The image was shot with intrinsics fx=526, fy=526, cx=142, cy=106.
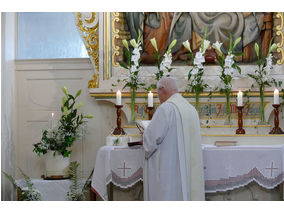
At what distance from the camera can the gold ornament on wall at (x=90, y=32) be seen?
7375 mm

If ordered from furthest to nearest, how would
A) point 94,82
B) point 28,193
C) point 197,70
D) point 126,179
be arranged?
point 94,82, point 197,70, point 28,193, point 126,179

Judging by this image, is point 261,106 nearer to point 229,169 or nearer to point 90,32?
point 229,169

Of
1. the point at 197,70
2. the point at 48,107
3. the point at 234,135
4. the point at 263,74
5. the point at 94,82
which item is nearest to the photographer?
the point at 234,135

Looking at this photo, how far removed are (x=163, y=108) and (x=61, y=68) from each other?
2.66 metres

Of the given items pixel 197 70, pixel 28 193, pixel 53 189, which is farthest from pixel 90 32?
pixel 28 193

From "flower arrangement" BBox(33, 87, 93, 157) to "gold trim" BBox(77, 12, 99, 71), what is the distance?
0.58 metres

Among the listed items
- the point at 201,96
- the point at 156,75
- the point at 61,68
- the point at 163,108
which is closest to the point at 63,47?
the point at 61,68

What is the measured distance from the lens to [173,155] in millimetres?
5500

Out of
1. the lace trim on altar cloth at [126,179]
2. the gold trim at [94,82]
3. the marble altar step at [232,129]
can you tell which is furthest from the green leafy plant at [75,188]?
the marble altar step at [232,129]

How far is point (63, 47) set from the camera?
26.1 ft

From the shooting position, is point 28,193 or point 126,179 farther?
point 28,193

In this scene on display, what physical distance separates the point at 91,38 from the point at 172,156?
2631 mm

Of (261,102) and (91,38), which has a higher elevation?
(91,38)

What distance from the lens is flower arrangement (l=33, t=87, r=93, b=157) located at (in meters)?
6.85
